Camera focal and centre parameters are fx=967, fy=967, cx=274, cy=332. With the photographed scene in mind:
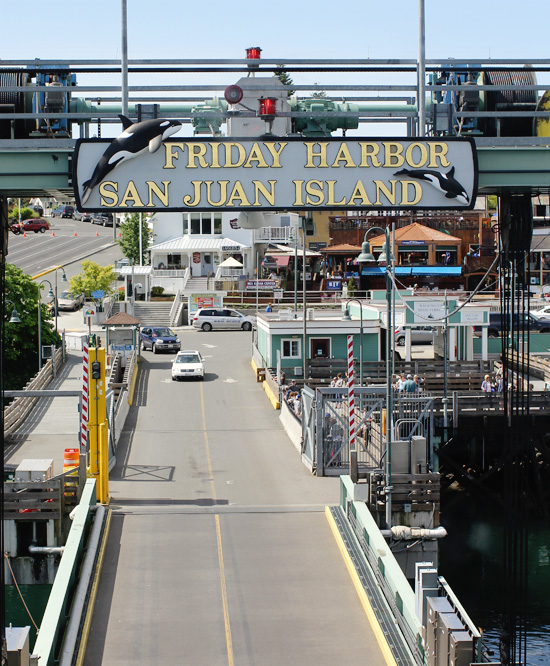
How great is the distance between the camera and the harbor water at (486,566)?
2289cm

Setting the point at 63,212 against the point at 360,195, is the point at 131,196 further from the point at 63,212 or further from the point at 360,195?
the point at 63,212

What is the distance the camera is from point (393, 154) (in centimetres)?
1051

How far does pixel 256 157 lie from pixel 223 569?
852 centimetres

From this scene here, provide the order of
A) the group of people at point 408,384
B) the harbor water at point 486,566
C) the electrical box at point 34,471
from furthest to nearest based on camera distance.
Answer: the group of people at point 408,384 < the harbor water at point 486,566 < the electrical box at point 34,471

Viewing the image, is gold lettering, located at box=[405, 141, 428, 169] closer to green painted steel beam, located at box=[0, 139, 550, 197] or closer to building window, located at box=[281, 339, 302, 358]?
green painted steel beam, located at box=[0, 139, 550, 197]

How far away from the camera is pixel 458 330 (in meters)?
50.8

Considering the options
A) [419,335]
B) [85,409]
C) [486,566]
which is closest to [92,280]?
[419,335]

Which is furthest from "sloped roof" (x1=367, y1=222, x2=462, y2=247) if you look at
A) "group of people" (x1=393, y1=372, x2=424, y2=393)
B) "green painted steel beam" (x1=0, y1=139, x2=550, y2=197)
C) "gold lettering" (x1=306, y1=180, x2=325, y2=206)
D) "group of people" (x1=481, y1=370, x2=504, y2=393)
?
"gold lettering" (x1=306, y1=180, x2=325, y2=206)

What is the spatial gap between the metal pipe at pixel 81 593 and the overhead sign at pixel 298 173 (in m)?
6.16

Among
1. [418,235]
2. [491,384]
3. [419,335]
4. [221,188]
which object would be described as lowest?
[491,384]

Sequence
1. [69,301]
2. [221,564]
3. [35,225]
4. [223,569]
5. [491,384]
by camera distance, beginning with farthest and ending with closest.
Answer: [35,225] < [69,301] < [491,384] < [221,564] < [223,569]

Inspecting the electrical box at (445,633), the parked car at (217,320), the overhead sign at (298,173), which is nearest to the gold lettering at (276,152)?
the overhead sign at (298,173)

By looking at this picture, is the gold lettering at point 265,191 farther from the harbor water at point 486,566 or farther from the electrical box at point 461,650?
the harbor water at point 486,566

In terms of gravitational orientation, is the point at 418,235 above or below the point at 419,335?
above
